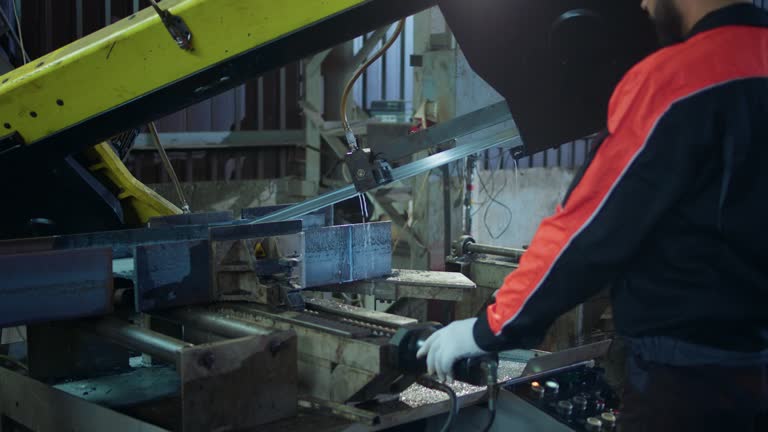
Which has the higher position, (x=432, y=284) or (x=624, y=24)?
(x=624, y=24)

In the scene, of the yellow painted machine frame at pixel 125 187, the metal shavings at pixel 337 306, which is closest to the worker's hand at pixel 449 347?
the metal shavings at pixel 337 306

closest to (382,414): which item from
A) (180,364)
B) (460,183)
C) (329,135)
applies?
(180,364)

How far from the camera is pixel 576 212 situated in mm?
1359

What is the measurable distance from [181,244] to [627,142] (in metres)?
1.27

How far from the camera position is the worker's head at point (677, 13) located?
1407mm

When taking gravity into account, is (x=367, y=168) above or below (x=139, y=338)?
above

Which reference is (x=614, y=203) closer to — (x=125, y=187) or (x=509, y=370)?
(x=509, y=370)

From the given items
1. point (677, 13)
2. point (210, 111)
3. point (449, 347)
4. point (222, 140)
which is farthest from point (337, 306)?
point (210, 111)

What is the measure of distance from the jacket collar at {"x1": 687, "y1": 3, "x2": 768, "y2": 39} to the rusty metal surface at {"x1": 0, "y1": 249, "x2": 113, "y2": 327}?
5.03 feet

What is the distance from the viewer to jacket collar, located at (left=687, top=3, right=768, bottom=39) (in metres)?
1.37

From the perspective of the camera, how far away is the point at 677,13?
4.79ft

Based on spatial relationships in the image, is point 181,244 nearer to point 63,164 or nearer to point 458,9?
point 63,164

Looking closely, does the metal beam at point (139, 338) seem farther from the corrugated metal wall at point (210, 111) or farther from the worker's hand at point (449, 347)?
the corrugated metal wall at point (210, 111)

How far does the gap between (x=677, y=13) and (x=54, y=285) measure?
161 cm
